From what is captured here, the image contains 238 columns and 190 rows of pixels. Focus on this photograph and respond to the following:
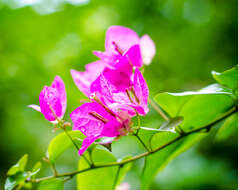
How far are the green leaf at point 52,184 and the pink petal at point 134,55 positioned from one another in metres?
0.25

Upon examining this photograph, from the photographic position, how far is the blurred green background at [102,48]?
121 cm

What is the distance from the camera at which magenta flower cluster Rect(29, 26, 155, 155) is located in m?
0.41

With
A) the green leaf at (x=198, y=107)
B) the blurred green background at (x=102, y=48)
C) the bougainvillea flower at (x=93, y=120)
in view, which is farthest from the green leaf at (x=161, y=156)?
the blurred green background at (x=102, y=48)

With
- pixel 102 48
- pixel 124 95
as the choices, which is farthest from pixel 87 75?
pixel 102 48

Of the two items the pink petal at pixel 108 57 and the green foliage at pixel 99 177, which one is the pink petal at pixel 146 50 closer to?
the pink petal at pixel 108 57

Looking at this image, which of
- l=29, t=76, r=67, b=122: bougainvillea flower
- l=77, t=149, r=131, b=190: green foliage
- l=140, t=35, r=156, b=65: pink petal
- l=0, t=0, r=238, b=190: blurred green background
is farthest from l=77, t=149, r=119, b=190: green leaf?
l=0, t=0, r=238, b=190: blurred green background

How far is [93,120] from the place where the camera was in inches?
16.5

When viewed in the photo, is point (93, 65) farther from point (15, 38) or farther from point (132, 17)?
point (15, 38)

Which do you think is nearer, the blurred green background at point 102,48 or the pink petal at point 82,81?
the pink petal at point 82,81

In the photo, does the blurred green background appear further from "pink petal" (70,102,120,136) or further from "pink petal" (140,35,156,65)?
"pink petal" (70,102,120,136)

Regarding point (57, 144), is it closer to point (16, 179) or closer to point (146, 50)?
point (16, 179)

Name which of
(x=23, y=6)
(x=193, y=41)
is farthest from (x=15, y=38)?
(x=193, y=41)

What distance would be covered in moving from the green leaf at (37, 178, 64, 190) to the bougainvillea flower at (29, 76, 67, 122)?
124mm

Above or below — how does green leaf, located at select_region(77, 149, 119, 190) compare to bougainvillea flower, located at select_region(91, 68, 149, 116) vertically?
below
